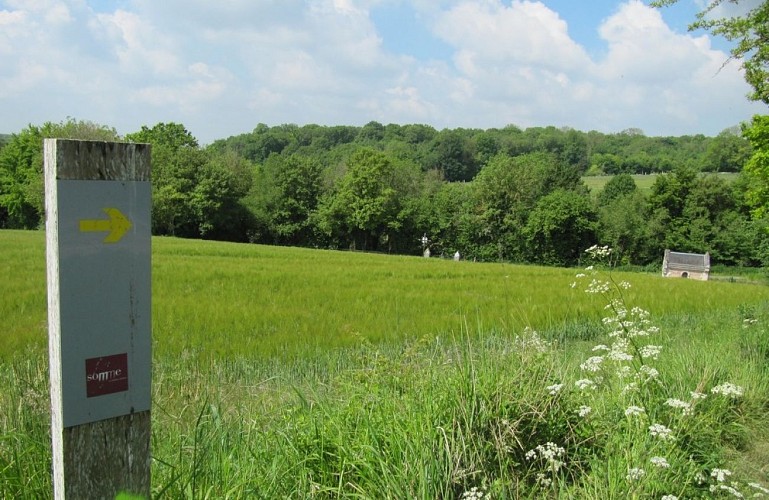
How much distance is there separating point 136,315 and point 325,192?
200 feet

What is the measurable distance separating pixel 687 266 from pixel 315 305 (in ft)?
143

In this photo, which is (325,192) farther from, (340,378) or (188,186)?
(340,378)

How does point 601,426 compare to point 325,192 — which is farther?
point 325,192

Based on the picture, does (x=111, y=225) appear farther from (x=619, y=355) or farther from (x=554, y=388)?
(x=619, y=355)

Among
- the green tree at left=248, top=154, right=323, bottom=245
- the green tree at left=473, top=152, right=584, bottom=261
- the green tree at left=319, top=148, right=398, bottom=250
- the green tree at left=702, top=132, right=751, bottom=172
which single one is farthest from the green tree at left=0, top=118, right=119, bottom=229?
the green tree at left=702, top=132, right=751, bottom=172

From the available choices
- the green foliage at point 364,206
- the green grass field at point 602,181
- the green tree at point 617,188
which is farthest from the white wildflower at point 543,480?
the green grass field at point 602,181

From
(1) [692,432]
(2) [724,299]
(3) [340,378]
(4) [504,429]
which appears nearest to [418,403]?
(4) [504,429]

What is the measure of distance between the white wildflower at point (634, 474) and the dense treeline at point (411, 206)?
5032 cm

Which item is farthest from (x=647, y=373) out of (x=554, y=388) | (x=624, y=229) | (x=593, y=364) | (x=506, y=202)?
(x=506, y=202)

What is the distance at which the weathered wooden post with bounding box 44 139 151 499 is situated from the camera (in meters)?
1.76

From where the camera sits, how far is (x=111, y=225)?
183cm

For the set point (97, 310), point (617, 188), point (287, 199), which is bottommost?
point (97, 310)

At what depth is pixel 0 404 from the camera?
354 centimetres

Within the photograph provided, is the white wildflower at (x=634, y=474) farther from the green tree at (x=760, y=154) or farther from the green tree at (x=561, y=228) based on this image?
the green tree at (x=561, y=228)
